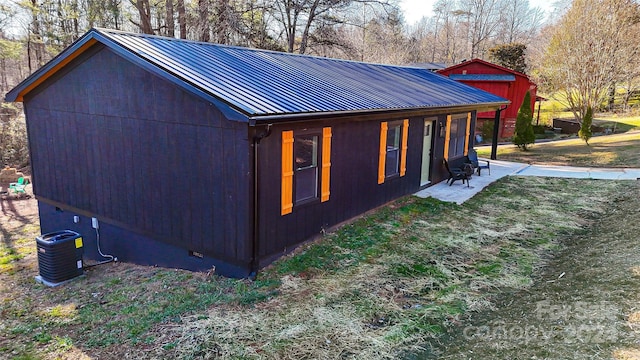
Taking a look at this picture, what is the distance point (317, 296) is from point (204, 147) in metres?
2.67

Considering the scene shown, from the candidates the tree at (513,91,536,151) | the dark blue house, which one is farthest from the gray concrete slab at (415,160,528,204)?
the tree at (513,91,536,151)

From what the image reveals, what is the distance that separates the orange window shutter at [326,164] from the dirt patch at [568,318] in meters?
3.23

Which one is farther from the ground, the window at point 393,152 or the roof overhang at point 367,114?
the roof overhang at point 367,114

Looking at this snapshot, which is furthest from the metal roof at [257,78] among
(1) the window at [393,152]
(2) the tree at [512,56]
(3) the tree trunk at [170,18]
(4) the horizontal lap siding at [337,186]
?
(2) the tree at [512,56]

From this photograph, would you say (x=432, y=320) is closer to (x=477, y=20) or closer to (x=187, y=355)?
(x=187, y=355)

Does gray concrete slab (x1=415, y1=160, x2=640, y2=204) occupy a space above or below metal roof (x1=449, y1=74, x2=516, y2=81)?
below

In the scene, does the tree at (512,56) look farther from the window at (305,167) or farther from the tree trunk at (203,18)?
the window at (305,167)

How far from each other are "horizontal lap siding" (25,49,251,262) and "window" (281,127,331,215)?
816mm

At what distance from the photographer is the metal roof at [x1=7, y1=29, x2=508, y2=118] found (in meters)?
6.25

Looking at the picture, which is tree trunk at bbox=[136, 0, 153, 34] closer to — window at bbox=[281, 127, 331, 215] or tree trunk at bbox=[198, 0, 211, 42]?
tree trunk at bbox=[198, 0, 211, 42]

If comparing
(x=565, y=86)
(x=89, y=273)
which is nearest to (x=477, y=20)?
(x=565, y=86)

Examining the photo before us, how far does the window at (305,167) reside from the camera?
6660mm

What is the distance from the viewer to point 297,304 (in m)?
5.38

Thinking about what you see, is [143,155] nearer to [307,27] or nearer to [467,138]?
[467,138]
